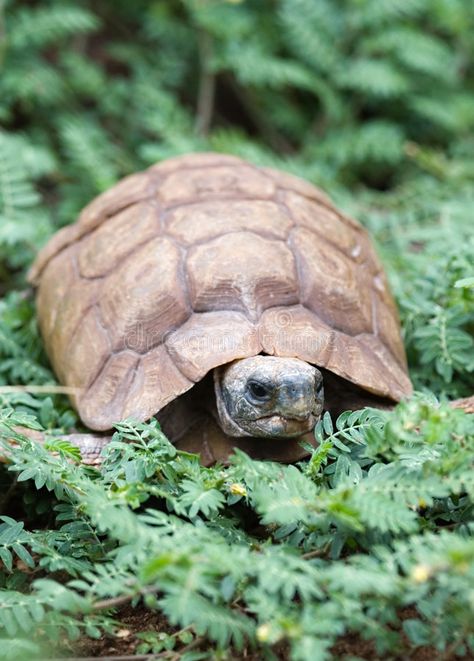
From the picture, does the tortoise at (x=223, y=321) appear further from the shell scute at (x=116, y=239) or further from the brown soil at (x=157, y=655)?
the brown soil at (x=157, y=655)

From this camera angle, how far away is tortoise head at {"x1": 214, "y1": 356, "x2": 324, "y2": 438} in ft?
8.92

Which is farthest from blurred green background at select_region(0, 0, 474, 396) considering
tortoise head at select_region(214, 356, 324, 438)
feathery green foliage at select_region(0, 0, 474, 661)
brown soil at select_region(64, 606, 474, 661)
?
brown soil at select_region(64, 606, 474, 661)

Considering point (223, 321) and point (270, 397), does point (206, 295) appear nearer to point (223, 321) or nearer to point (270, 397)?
point (223, 321)

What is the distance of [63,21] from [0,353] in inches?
114

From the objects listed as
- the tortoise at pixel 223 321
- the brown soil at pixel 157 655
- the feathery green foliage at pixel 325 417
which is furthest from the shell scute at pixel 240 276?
the brown soil at pixel 157 655

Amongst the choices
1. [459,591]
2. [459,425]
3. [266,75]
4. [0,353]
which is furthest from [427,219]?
[459,591]

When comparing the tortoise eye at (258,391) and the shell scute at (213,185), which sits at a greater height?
the shell scute at (213,185)

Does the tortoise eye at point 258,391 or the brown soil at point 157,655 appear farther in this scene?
the tortoise eye at point 258,391

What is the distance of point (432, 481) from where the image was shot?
2223 millimetres

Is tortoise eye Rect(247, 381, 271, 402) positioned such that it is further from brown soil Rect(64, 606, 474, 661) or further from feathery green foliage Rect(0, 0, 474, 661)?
brown soil Rect(64, 606, 474, 661)

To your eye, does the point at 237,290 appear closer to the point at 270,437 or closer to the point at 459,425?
the point at 270,437

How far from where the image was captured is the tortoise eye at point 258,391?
2764 millimetres

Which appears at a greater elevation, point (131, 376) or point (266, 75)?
point (266, 75)

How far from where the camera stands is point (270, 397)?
2.77 metres
